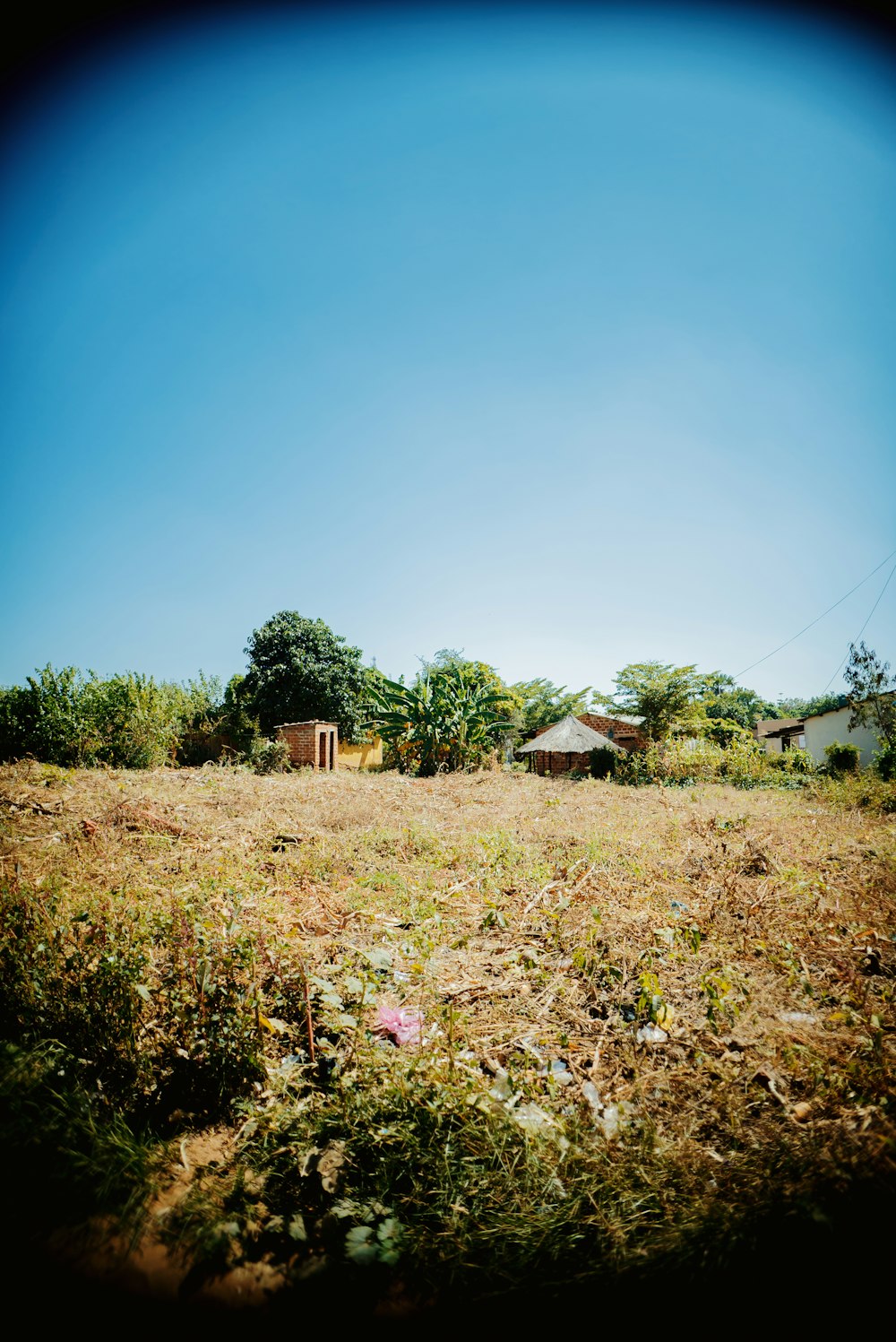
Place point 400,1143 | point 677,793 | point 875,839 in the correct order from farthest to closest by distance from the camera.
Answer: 1. point 677,793
2. point 875,839
3. point 400,1143

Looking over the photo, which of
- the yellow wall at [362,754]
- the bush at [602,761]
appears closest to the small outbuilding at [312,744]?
the yellow wall at [362,754]

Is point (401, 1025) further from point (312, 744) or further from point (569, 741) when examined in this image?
point (569, 741)

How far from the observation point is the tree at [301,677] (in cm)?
2311

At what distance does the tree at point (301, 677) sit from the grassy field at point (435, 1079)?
1895cm

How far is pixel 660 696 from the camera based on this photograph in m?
19.9

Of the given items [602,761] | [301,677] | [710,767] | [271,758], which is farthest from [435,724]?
[301,677]

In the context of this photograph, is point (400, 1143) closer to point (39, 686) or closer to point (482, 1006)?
point (482, 1006)

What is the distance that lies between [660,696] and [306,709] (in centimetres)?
1529

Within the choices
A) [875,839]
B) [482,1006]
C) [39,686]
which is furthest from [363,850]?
[39,686]

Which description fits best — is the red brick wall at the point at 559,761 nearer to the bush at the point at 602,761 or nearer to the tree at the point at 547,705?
the bush at the point at 602,761

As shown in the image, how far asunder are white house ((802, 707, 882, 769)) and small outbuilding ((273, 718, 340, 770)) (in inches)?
818

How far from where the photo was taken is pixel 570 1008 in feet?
9.16

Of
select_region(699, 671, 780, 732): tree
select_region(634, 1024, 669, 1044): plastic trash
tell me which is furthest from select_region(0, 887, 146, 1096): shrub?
select_region(699, 671, 780, 732): tree

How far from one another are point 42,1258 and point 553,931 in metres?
2.84
